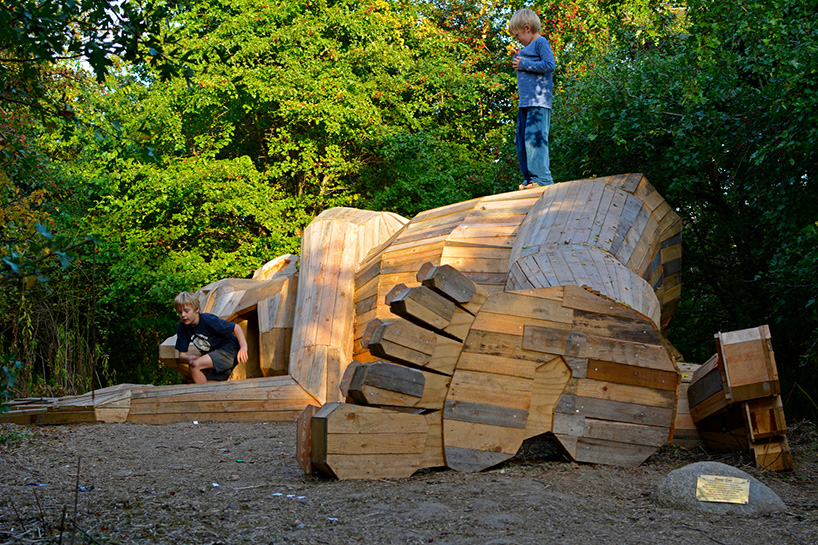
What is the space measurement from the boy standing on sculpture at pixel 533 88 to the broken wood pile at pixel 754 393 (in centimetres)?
310

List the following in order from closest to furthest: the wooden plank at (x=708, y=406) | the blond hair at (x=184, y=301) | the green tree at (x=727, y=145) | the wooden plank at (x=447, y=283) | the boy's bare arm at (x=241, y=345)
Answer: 1. the wooden plank at (x=447, y=283)
2. the wooden plank at (x=708, y=406)
3. the green tree at (x=727, y=145)
4. the blond hair at (x=184, y=301)
5. the boy's bare arm at (x=241, y=345)

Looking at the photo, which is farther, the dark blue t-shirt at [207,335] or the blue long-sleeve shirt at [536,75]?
the dark blue t-shirt at [207,335]

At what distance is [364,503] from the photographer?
12.1ft

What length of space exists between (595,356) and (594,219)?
1811 millimetres

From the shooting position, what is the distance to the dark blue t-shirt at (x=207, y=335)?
25.4 ft

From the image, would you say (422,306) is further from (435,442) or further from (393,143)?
(393,143)

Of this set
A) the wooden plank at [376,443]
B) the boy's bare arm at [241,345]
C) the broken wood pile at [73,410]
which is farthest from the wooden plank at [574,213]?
the broken wood pile at [73,410]

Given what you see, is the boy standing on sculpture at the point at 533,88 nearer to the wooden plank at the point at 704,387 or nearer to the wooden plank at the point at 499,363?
the wooden plank at the point at 704,387

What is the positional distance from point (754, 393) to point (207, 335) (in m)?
5.32

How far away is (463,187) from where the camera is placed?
13.6 m

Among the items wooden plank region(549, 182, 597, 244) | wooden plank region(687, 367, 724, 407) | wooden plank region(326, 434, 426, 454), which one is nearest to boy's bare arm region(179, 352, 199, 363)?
wooden plank region(549, 182, 597, 244)

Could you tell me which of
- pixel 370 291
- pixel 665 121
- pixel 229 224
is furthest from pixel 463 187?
pixel 370 291

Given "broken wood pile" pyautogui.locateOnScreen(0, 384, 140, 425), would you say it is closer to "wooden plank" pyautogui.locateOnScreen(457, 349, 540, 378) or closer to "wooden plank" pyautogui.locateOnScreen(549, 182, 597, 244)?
"wooden plank" pyautogui.locateOnScreen(457, 349, 540, 378)

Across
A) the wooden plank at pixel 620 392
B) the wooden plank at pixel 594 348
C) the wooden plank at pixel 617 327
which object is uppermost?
the wooden plank at pixel 617 327
